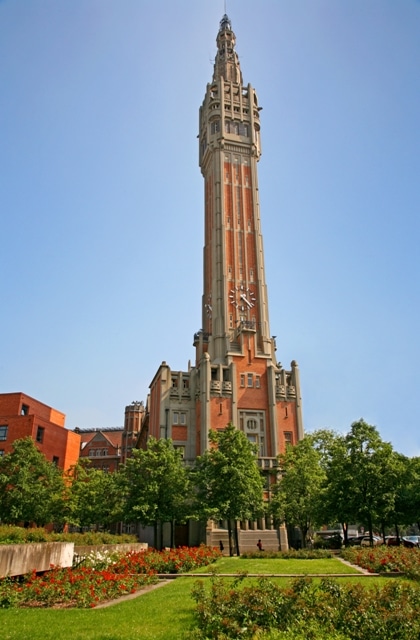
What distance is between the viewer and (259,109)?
78.6 m

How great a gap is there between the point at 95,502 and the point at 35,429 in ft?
46.4

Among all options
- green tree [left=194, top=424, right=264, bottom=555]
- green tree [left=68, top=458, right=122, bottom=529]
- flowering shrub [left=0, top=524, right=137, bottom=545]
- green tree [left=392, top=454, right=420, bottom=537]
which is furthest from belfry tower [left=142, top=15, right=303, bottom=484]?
flowering shrub [left=0, top=524, right=137, bottom=545]

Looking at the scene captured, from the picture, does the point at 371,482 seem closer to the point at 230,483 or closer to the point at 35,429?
the point at 230,483

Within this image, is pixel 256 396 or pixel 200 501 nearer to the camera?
pixel 200 501

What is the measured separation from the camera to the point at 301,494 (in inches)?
1618

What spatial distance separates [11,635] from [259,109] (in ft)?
260

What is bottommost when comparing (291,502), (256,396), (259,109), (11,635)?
(11,635)

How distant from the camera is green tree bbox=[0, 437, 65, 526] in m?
43.5

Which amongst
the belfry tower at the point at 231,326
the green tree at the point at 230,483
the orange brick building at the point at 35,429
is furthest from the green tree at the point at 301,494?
the orange brick building at the point at 35,429

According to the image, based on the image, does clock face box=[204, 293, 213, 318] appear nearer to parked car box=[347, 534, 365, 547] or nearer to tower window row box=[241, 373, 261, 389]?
tower window row box=[241, 373, 261, 389]

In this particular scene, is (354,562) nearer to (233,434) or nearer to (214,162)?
(233,434)

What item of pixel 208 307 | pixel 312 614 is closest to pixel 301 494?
pixel 208 307

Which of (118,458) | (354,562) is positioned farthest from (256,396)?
(118,458)

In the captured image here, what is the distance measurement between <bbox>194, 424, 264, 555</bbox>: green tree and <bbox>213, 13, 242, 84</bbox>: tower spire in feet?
199
